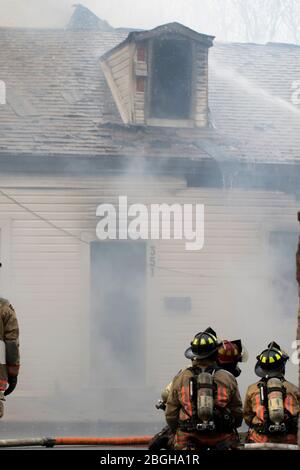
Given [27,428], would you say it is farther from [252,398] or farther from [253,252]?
[252,398]

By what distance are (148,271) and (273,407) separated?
981 centimetres

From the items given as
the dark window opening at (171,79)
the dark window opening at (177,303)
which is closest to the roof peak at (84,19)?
the dark window opening at (171,79)

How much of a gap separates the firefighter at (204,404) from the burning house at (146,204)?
371 inches

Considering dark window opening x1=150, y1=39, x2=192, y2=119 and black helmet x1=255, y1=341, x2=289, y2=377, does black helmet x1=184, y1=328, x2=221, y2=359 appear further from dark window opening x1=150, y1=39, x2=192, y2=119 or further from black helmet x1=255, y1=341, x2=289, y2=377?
dark window opening x1=150, y1=39, x2=192, y2=119

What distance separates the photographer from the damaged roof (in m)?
17.5

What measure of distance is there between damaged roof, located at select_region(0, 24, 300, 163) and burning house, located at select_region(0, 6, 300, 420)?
0.12ft

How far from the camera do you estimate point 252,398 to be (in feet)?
26.2

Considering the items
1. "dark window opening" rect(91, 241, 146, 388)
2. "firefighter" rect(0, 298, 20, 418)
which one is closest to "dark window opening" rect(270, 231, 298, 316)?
"dark window opening" rect(91, 241, 146, 388)

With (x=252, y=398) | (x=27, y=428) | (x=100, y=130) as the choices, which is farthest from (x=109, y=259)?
(x=252, y=398)

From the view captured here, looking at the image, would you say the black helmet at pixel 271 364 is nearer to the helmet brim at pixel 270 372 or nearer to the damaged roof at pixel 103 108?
the helmet brim at pixel 270 372

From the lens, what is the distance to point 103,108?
1833 cm

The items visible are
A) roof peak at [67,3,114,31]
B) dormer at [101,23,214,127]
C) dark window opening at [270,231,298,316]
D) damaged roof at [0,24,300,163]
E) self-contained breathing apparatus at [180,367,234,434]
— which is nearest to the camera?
self-contained breathing apparatus at [180,367,234,434]

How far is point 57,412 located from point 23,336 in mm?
1623

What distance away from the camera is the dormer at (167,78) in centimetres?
1808
